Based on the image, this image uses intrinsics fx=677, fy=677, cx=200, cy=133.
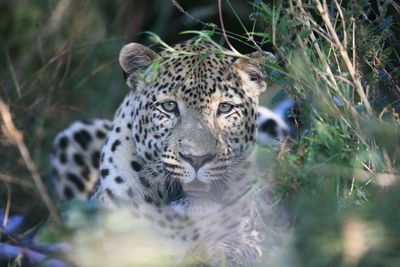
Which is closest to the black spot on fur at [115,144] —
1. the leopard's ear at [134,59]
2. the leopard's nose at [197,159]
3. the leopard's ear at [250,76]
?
the leopard's ear at [134,59]

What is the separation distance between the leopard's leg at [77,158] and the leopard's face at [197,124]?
63.1 inches

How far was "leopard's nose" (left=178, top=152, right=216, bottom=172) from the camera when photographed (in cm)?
406

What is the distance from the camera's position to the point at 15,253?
12.6 feet

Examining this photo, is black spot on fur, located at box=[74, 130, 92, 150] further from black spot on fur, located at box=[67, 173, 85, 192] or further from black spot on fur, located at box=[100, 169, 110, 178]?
black spot on fur, located at box=[100, 169, 110, 178]

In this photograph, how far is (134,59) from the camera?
4.52 meters

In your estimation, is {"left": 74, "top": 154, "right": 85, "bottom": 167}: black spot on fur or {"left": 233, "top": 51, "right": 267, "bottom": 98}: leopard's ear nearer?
{"left": 233, "top": 51, "right": 267, "bottom": 98}: leopard's ear

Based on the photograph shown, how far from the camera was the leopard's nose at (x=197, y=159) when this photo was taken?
4.06m

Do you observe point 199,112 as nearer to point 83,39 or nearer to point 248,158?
→ point 248,158

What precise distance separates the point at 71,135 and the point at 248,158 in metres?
2.13

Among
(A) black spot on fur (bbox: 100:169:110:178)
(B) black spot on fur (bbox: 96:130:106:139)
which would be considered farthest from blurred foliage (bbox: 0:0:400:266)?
(A) black spot on fur (bbox: 100:169:110:178)

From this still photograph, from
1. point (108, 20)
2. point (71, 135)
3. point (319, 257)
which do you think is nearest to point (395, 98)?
point (319, 257)

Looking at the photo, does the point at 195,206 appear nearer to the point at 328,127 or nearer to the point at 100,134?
the point at 328,127

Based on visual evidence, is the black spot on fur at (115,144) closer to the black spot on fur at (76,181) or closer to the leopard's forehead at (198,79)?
the leopard's forehead at (198,79)

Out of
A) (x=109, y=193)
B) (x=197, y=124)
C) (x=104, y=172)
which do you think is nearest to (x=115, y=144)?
(x=104, y=172)
